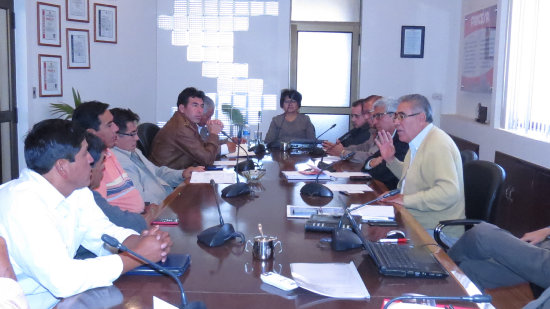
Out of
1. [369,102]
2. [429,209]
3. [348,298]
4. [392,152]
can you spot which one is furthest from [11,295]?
[369,102]

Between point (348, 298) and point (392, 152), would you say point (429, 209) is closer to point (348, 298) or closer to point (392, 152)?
point (392, 152)

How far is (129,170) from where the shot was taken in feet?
→ 11.3

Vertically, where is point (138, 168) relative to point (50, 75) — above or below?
below

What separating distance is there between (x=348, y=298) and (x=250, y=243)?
1.90 ft

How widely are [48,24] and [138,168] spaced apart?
2.11m

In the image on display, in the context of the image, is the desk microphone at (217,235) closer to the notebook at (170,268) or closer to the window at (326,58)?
Answer: the notebook at (170,268)

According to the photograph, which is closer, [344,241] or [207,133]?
[344,241]

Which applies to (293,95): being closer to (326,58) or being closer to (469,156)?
(326,58)

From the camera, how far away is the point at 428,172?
9.60 ft

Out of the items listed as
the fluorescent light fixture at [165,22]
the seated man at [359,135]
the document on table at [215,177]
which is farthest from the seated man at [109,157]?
the fluorescent light fixture at [165,22]

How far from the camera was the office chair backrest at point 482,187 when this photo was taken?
112 inches

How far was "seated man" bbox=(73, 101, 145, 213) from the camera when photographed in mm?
2943

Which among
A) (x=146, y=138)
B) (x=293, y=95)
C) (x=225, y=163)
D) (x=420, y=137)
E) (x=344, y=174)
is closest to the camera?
(x=420, y=137)

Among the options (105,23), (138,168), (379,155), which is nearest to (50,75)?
(105,23)
